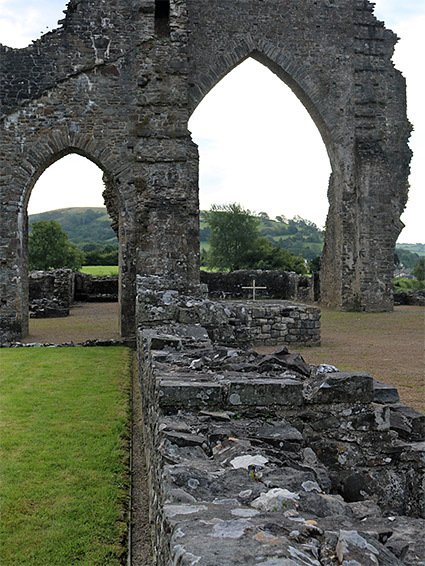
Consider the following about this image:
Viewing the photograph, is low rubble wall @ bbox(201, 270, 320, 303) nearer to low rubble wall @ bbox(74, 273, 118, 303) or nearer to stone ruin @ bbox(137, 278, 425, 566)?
low rubble wall @ bbox(74, 273, 118, 303)

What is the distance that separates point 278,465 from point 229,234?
47.0 m

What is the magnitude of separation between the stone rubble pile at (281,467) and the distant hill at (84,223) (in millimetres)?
78872

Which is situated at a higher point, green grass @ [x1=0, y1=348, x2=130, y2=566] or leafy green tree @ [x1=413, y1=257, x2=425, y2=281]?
leafy green tree @ [x1=413, y1=257, x2=425, y2=281]

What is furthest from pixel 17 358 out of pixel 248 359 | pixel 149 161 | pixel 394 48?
pixel 394 48

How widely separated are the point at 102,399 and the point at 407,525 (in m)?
4.77

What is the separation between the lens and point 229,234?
49.2 metres

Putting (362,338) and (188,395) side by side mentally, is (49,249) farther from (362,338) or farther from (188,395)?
(188,395)

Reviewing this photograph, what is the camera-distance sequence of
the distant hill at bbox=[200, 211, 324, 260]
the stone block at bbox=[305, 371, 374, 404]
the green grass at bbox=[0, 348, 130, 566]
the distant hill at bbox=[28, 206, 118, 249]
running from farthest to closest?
the distant hill at bbox=[28, 206, 118, 249], the distant hill at bbox=[200, 211, 324, 260], the stone block at bbox=[305, 371, 374, 404], the green grass at bbox=[0, 348, 130, 566]

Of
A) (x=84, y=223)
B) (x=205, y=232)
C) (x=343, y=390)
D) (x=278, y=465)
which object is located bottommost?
(x=278, y=465)

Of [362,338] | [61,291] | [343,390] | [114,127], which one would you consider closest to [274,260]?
[61,291]

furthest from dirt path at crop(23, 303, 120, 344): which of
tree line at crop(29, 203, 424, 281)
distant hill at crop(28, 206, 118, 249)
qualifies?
distant hill at crop(28, 206, 118, 249)

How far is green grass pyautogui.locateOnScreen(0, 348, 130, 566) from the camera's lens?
10.1 feet

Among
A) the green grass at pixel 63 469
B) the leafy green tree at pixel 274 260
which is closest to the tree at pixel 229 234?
the leafy green tree at pixel 274 260

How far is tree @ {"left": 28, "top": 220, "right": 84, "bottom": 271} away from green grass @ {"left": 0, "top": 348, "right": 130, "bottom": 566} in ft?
106
